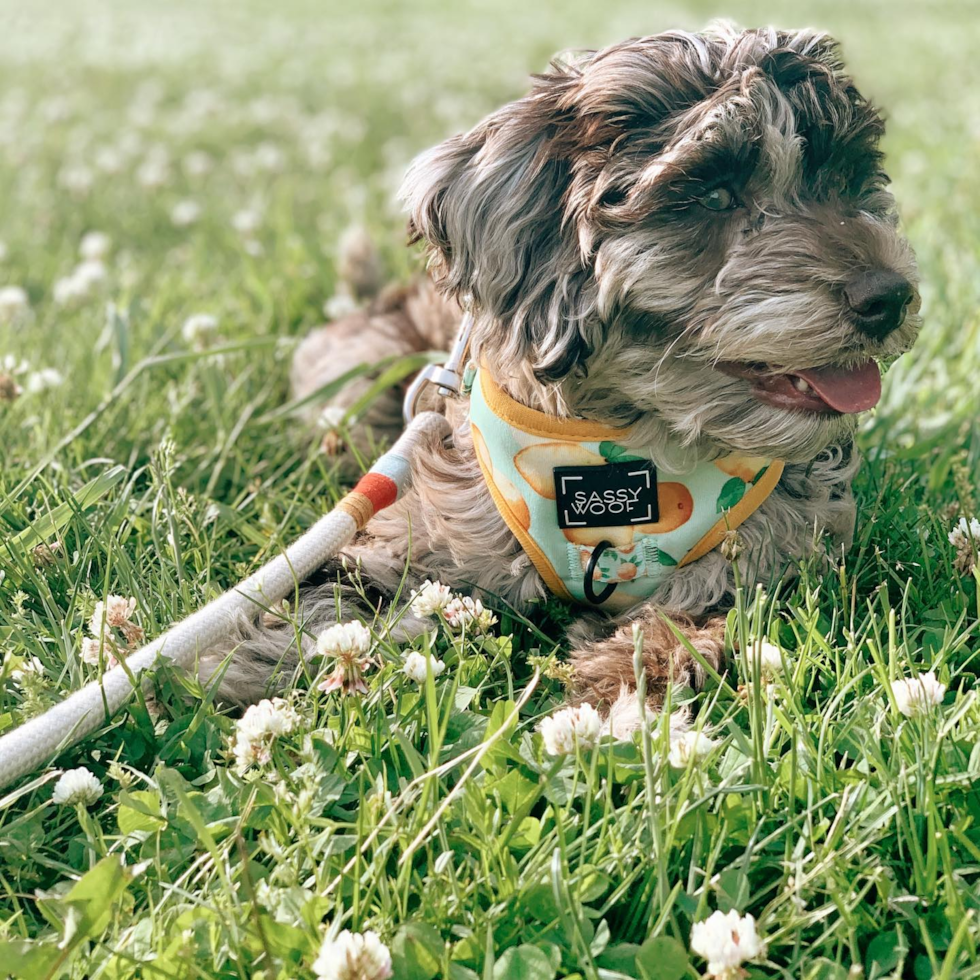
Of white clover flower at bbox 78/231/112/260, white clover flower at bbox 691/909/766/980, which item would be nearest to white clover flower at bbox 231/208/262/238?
white clover flower at bbox 78/231/112/260

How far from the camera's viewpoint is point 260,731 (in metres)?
2.18

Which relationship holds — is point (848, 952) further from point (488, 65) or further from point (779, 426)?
point (488, 65)

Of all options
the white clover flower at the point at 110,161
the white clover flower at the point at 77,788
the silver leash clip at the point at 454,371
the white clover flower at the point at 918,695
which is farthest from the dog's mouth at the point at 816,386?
the white clover flower at the point at 110,161

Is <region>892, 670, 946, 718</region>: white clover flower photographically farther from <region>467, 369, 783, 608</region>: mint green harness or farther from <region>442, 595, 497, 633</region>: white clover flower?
<region>442, 595, 497, 633</region>: white clover flower

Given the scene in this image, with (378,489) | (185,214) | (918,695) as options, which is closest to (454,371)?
(378,489)

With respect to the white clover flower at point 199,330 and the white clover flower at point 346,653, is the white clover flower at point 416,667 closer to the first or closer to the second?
the white clover flower at point 346,653

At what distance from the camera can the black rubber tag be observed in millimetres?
2826

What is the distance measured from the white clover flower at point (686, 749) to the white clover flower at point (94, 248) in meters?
4.44

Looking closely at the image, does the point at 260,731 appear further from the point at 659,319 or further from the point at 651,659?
the point at 659,319

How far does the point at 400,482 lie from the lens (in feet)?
10.4

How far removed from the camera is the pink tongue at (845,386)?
2.63 metres

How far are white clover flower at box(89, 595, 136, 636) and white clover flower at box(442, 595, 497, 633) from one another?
72 centimetres

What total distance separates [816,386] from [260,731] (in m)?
1.44

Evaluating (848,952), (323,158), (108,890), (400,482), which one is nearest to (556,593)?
(400,482)
